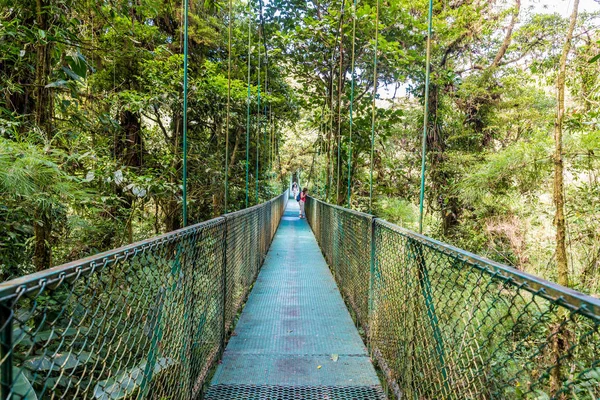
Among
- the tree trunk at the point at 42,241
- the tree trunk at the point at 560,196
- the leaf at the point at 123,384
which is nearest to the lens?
the leaf at the point at 123,384

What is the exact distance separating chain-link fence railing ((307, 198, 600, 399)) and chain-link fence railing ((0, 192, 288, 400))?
3.04 feet

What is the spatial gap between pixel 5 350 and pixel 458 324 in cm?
125

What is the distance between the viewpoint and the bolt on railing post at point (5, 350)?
21.8 inches

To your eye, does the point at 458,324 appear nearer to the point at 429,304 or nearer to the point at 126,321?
the point at 429,304

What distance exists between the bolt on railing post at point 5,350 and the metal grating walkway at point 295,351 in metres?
1.31

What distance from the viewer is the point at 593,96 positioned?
4027 mm

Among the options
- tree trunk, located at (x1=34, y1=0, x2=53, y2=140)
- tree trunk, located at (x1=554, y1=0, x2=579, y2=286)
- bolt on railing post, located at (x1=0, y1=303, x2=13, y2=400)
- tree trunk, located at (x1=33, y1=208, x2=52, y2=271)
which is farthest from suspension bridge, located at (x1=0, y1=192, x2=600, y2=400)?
tree trunk, located at (x1=34, y1=0, x2=53, y2=140)

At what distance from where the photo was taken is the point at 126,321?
105 centimetres

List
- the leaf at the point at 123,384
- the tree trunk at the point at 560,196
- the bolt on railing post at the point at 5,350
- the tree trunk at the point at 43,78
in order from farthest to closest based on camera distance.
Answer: the tree trunk at the point at 560,196 → the tree trunk at the point at 43,78 → the leaf at the point at 123,384 → the bolt on railing post at the point at 5,350

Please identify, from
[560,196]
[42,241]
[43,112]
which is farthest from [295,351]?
[560,196]

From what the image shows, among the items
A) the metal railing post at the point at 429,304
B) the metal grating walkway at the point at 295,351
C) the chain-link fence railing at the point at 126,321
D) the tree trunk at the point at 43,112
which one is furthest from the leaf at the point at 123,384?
the tree trunk at the point at 43,112

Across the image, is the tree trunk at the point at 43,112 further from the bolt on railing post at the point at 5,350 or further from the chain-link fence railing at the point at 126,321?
the bolt on railing post at the point at 5,350

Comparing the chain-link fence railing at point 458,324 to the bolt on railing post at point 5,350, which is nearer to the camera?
the bolt on railing post at point 5,350

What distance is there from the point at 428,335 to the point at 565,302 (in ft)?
2.42
